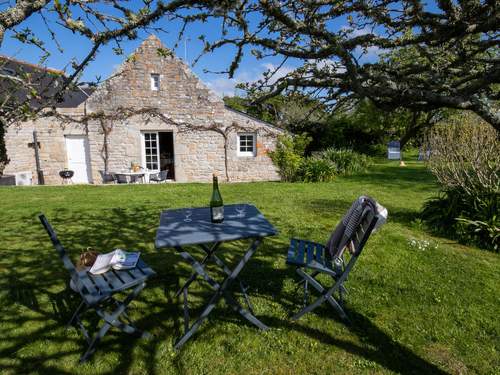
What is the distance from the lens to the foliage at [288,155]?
41.9ft

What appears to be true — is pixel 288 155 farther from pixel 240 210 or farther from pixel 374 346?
pixel 374 346

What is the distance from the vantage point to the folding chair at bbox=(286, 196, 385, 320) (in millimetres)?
2924

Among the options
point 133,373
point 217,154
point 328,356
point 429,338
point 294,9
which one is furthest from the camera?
point 217,154

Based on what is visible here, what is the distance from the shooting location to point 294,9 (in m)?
3.48

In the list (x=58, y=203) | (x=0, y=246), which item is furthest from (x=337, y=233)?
(x=58, y=203)

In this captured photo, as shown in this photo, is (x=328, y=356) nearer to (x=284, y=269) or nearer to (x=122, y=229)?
(x=284, y=269)

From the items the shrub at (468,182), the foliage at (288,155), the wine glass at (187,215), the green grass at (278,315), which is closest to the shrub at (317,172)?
the foliage at (288,155)

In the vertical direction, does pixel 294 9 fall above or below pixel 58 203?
above

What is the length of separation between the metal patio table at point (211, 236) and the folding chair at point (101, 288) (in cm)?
42

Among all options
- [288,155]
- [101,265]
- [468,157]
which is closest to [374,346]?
[101,265]

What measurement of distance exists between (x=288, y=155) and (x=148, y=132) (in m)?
6.15

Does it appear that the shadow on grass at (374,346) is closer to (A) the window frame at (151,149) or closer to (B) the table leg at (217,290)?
(B) the table leg at (217,290)

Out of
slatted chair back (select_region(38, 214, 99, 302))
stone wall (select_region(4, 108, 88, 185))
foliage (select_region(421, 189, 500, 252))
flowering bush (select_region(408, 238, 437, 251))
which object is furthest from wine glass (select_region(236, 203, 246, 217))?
stone wall (select_region(4, 108, 88, 185))

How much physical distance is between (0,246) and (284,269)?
177 inches
